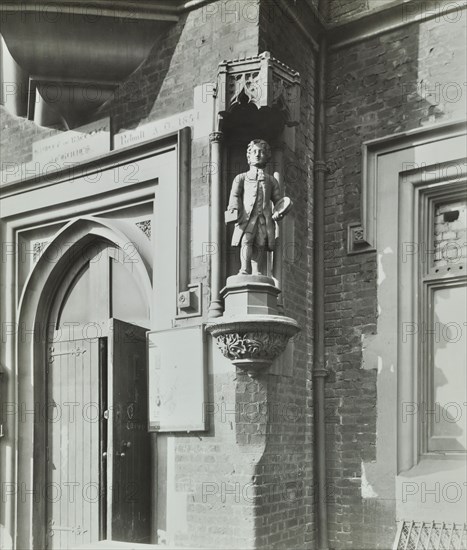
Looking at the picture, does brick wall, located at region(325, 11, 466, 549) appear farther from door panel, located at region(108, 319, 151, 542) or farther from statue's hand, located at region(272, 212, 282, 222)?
door panel, located at region(108, 319, 151, 542)

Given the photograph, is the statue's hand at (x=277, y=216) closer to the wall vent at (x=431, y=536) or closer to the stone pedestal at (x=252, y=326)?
the stone pedestal at (x=252, y=326)

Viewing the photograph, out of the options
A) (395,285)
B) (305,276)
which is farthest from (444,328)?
(305,276)

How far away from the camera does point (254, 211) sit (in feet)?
22.8

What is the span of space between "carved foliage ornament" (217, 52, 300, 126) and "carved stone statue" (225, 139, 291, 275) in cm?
40

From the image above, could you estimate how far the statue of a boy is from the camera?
6.94m

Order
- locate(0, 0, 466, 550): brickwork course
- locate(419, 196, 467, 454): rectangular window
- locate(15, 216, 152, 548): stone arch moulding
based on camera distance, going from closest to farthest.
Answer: locate(0, 0, 466, 550): brickwork course, locate(419, 196, 467, 454): rectangular window, locate(15, 216, 152, 548): stone arch moulding

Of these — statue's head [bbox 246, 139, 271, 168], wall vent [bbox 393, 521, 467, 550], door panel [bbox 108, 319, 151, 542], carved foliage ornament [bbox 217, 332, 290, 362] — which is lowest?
wall vent [bbox 393, 521, 467, 550]

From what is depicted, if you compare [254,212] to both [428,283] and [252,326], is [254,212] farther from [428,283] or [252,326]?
[428,283]

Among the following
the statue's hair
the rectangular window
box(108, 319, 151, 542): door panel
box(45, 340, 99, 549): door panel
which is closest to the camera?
the statue's hair

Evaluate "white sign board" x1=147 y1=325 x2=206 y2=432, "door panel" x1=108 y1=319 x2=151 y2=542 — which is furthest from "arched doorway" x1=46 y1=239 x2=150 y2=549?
"white sign board" x1=147 y1=325 x2=206 y2=432

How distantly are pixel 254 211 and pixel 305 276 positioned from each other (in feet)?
3.69

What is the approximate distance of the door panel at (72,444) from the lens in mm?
8148

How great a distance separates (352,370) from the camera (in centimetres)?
762

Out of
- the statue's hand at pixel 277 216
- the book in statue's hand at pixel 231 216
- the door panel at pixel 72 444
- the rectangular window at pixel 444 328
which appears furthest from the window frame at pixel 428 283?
the door panel at pixel 72 444
